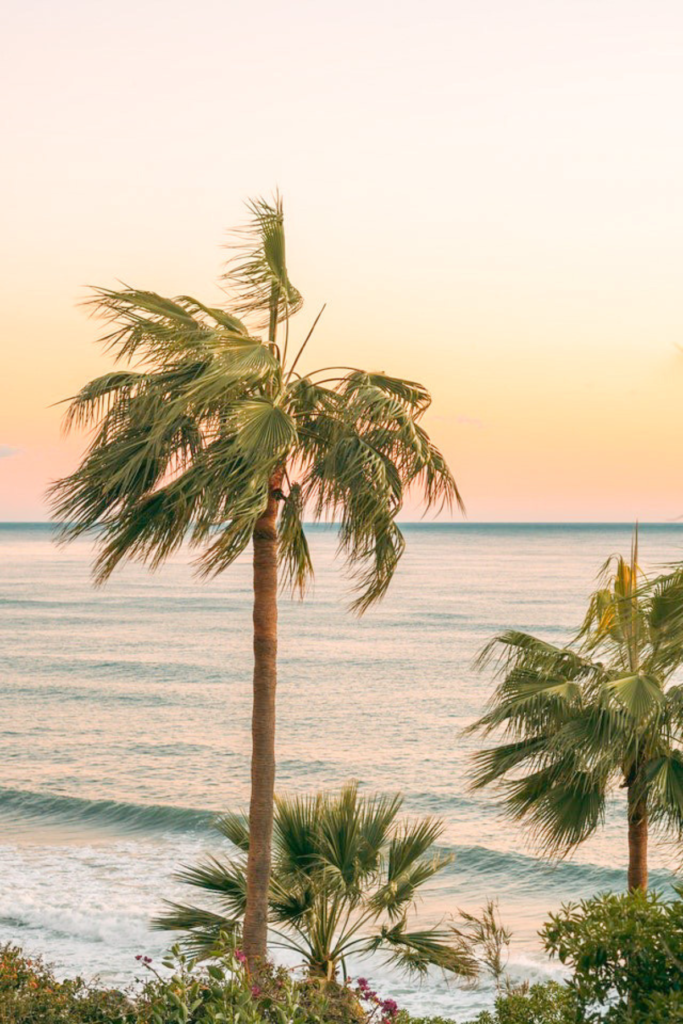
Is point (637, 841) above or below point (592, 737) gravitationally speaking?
below

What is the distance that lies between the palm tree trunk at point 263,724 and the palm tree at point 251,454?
13 mm

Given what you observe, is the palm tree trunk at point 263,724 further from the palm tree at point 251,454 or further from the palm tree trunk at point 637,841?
the palm tree trunk at point 637,841

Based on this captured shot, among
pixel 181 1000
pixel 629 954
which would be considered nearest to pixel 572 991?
pixel 629 954

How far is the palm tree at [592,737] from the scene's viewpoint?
10.3 m

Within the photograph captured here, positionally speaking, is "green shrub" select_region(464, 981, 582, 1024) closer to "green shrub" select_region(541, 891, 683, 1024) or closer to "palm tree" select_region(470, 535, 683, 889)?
"palm tree" select_region(470, 535, 683, 889)

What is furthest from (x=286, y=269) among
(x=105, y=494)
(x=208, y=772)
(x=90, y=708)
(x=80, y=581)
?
(x=80, y=581)

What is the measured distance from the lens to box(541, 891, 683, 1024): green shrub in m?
6.28

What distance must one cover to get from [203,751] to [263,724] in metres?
27.1

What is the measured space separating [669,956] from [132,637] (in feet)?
199

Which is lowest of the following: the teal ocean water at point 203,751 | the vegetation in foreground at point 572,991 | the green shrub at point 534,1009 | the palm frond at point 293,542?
the teal ocean water at point 203,751

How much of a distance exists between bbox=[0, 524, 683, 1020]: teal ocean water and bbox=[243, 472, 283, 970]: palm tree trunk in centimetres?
472

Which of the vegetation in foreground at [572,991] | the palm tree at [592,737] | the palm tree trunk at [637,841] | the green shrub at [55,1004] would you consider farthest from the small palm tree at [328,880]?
the vegetation in foreground at [572,991]

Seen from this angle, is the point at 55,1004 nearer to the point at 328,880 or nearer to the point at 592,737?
the point at 328,880

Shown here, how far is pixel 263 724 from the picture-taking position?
389 inches
